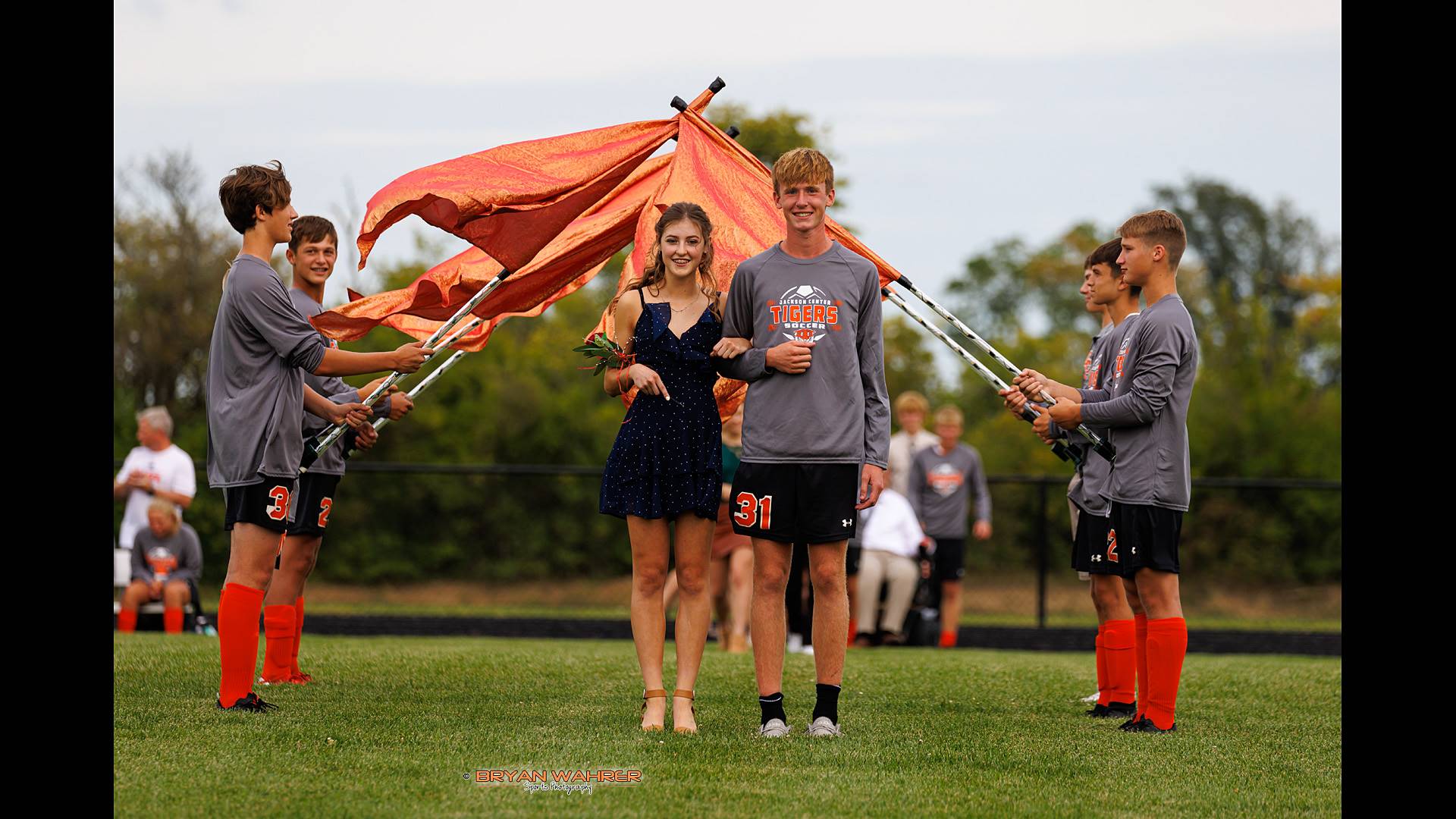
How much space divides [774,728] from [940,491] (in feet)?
26.4

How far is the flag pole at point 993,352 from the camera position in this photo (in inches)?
247

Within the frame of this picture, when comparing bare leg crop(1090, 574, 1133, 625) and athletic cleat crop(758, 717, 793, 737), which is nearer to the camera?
athletic cleat crop(758, 717, 793, 737)

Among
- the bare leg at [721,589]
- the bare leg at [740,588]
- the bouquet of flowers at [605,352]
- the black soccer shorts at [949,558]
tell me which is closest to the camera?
the bouquet of flowers at [605,352]

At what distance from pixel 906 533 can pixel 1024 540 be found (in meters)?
6.59

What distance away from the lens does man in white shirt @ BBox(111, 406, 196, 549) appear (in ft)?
40.5

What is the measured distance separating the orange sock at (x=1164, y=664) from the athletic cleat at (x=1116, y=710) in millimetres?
609

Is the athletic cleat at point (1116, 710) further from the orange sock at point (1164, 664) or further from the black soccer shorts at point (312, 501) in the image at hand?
the black soccer shorts at point (312, 501)

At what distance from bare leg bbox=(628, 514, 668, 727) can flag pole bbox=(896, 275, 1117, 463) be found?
→ 1.53 m

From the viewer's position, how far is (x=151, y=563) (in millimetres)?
12016

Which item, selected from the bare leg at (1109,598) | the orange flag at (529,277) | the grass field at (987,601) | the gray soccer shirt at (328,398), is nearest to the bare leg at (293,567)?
the gray soccer shirt at (328,398)

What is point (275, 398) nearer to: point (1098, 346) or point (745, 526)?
point (745, 526)

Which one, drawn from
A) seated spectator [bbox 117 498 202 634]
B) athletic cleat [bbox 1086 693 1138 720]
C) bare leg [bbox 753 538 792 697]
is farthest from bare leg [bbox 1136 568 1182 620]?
seated spectator [bbox 117 498 202 634]

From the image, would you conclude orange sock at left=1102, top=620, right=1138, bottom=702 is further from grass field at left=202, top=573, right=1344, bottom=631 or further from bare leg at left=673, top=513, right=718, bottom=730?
grass field at left=202, top=573, right=1344, bottom=631
